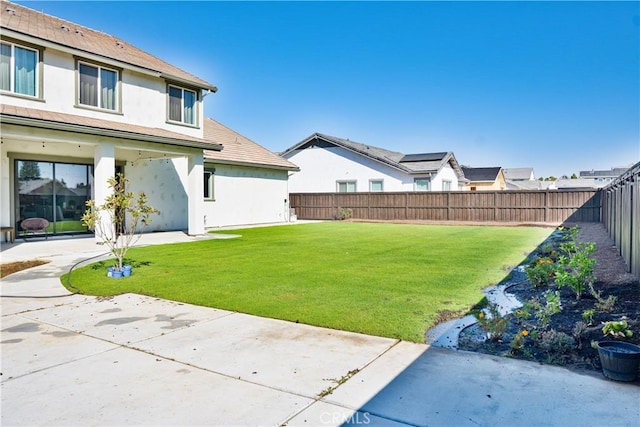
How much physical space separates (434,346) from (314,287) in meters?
2.95

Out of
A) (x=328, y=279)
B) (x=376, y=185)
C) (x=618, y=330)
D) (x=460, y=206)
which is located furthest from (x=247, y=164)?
(x=618, y=330)

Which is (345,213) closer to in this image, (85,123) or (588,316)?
(85,123)

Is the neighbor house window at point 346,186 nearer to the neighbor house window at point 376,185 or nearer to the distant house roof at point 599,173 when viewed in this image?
the neighbor house window at point 376,185

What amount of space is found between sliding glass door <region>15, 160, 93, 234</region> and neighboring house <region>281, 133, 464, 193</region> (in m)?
18.5

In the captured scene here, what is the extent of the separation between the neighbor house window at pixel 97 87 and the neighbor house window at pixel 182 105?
7.34 ft

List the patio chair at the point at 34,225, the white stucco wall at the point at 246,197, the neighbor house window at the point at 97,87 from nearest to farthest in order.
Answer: the neighbor house window at the point at 97,87 → the patio chair at the point at 34,225 → the white stucco wall at the point at 246,197

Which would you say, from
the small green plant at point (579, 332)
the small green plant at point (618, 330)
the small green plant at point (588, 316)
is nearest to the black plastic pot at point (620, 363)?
the small green plant at point (618, 330)

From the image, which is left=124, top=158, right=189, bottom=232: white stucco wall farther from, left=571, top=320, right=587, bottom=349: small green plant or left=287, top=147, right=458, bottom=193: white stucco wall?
left=287, top=147, right=458, bottom=193: white stucco wall

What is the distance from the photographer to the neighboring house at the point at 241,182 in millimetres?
19562

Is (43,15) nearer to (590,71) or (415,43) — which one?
(415,43)

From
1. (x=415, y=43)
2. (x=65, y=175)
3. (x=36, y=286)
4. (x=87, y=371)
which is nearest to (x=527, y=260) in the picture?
(x=87, y=371)

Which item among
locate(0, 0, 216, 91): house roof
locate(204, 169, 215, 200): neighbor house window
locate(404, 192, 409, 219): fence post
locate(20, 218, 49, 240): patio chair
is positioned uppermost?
locate(0, 0, 216, 91): house roof

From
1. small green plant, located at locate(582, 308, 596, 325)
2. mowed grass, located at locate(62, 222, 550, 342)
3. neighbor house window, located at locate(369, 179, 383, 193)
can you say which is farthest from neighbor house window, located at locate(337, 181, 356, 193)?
small green plant, located at locate(582, 308, 596, 325)

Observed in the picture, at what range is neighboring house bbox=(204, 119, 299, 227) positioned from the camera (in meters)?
19.6
